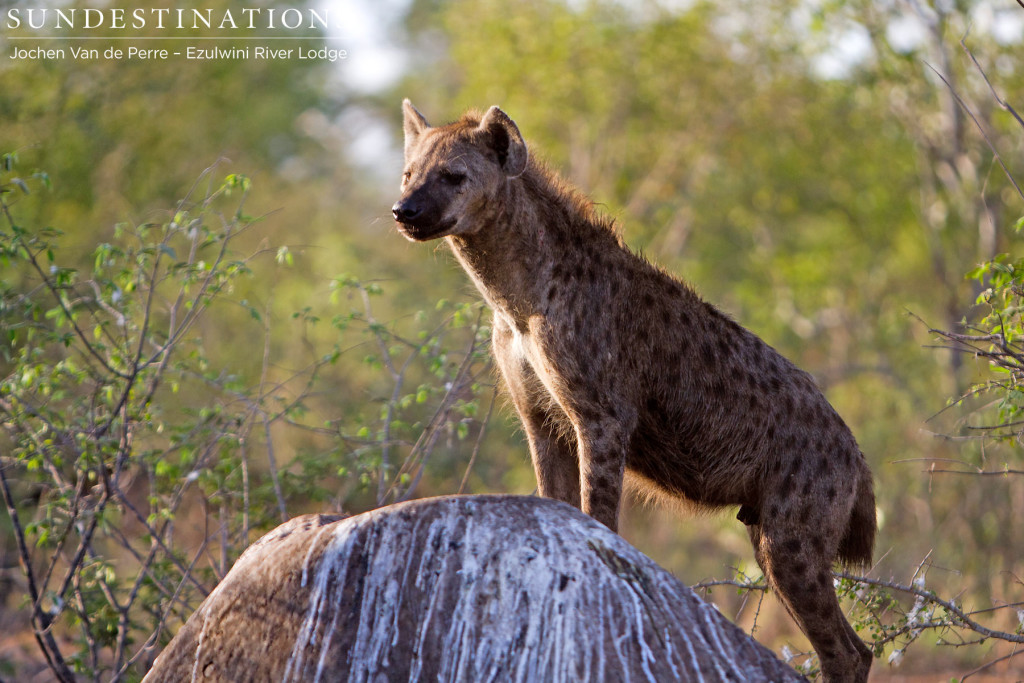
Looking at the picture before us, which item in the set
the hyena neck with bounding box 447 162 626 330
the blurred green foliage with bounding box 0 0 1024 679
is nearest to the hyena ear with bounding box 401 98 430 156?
the hyena neck with bounding box 447 162 626 330

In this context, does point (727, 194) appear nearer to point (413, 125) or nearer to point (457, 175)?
point (413, 125)

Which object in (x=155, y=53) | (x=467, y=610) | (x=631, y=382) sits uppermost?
(x=155, y=53)

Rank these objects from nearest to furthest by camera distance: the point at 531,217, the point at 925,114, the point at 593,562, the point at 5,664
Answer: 1. the point at 593,562
2. the point at 531,217
3. the point at 5,664
4. the point at 925,114

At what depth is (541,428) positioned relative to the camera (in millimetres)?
5961

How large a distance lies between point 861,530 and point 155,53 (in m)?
15.5

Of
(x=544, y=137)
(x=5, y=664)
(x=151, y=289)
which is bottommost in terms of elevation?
(x=5, y=664)

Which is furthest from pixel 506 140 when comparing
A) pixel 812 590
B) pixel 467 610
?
pixel 812 590

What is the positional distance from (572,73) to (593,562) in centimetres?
1349

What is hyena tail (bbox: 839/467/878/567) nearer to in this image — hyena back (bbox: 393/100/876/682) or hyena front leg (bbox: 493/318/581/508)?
hyena back (bbox: 393/100/876/682)

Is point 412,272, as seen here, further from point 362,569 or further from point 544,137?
point 362,569

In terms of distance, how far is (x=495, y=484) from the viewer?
579 inches

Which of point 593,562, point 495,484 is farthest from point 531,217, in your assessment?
point 495,484

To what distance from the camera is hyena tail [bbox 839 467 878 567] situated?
579cm

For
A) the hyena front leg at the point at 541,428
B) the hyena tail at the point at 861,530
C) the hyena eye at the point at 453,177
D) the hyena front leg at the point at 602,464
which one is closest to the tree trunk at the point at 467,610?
the hyena front leg at the point at 602,464
